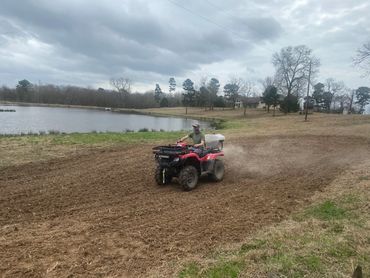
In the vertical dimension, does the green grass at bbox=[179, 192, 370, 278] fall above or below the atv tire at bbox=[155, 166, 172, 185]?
below

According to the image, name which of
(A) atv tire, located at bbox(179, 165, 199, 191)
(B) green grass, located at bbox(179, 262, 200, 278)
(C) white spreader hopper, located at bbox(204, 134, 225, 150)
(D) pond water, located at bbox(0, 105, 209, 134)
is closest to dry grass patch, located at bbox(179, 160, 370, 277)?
(B) green grass, located at bbox(179, 262, 200, 278)

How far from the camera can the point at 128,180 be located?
970 centimetres

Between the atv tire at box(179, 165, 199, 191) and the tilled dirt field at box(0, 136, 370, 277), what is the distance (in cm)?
20

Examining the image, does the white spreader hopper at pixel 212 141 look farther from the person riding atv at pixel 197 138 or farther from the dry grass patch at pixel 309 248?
the dry grass patch at pixel 309 248

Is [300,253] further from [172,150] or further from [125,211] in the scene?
[172,150]

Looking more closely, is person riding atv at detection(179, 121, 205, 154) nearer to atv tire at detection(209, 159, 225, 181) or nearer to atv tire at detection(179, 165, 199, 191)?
atv tire at detection(209, 159, 225, 181)

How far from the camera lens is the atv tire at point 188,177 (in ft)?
28.0

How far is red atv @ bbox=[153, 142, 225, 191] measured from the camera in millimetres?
8539

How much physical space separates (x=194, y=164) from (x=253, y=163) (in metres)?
4.19

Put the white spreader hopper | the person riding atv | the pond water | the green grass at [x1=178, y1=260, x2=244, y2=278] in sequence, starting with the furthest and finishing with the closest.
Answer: the pond water → the white spreader hopper → the person riding atv → the green grass at [x1=178, y1=260, x2=244, y2=278]

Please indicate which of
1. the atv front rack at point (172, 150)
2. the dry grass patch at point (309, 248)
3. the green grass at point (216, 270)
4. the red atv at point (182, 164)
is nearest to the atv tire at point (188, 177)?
the red atv at point (182, 164)

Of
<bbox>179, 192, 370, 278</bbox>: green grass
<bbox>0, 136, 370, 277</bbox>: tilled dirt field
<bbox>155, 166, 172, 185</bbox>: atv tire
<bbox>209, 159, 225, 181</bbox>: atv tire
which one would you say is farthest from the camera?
<bbox>209, 159, 225, 181</bbox>: atv tire

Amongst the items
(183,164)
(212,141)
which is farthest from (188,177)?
(212,141)

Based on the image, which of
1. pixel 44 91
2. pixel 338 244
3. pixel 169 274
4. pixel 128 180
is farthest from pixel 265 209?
pixel 44 91
